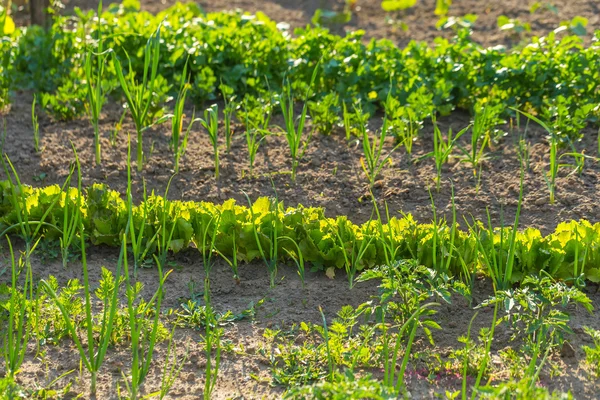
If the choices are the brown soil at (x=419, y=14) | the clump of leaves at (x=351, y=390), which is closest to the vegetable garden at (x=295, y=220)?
the clump of leaves at (x=351, y=390)

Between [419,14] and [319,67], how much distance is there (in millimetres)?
2242

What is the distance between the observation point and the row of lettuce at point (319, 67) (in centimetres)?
496

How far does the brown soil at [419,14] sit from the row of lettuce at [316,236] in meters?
3.21

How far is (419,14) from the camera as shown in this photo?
7227 millimetres

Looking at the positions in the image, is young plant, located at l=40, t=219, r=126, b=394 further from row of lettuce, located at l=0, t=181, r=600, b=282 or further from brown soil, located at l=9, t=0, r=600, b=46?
brown soil, located at l=9, t=0, r=600, b=46

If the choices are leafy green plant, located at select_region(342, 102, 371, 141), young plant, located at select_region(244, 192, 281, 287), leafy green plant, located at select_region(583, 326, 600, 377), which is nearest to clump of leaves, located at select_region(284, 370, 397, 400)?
leafy green plant, located at select_region(583, 326, 600, 377)

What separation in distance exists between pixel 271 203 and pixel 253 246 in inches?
11.7

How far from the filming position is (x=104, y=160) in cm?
464

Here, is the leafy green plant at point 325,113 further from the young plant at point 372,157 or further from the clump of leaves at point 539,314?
the clump of leaves at point 539,314

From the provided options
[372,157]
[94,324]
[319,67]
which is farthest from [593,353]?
[319,67]

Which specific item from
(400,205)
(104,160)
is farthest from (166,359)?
(104,160)

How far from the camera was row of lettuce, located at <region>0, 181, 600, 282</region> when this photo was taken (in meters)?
3.49

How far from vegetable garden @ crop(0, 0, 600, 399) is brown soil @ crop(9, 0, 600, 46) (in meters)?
0.46

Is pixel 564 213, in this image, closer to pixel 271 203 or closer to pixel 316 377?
pixel 271 203
